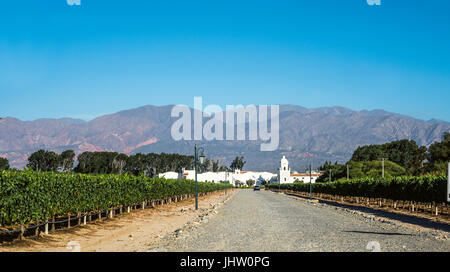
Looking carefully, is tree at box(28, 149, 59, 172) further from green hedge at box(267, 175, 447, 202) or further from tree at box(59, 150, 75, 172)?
green hedge at box(267, 175, 447, 202)

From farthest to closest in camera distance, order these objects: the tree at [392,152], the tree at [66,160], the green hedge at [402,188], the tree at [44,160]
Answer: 1. the tree at [66,160]
2. the tree at [392,152]
3. the tree at [44,160]
4. the green hedge at [402,188]

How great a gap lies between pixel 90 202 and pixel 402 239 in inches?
760

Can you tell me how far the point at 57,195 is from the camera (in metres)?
24.5

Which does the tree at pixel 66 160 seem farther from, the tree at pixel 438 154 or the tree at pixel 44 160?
the tree at pixel 438 154

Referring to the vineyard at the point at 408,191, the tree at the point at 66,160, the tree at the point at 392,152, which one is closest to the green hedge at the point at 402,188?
the vineyard at the point at 408,191

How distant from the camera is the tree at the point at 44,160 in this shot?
16688cm

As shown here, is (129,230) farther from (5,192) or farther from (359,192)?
(359,192)

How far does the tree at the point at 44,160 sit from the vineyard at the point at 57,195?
448ft

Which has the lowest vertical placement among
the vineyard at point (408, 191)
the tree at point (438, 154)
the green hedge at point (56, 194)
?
the vineyard at point (408, 191)

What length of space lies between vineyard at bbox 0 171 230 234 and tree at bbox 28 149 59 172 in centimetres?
13658

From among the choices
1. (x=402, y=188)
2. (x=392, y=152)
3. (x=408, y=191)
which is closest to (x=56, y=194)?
(x=408, y=191)

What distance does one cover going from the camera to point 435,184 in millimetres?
45062

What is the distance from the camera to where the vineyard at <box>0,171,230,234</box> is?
19.3 m

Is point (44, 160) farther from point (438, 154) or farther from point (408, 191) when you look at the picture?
point (408, 191)
